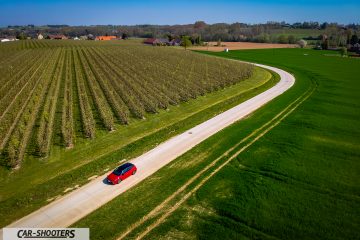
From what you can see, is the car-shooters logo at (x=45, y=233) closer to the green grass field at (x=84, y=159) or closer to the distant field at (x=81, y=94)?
the green grass field at (x=84, y=159)

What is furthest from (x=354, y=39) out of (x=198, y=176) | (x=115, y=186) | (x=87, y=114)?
(x=115, y=186)

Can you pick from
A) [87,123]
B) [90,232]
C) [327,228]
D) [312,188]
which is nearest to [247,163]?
[312,188]

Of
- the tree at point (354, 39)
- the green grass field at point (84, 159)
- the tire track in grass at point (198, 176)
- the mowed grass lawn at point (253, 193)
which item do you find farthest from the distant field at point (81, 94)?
the tree at point (354, 39)

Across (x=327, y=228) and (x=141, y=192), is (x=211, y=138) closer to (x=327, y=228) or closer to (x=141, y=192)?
(x=141, y=192)

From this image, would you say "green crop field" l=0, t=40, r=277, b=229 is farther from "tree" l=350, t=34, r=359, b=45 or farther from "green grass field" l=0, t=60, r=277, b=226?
"tree" l=350, t=34, r=359, b=45

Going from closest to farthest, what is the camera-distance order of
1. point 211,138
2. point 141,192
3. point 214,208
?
point 214,208 < point 141,192 < point 211,138

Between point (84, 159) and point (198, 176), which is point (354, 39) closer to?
point (198, 176)

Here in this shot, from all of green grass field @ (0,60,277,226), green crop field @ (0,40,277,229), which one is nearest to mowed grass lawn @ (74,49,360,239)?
green grass field @ (0,60,277,226)
